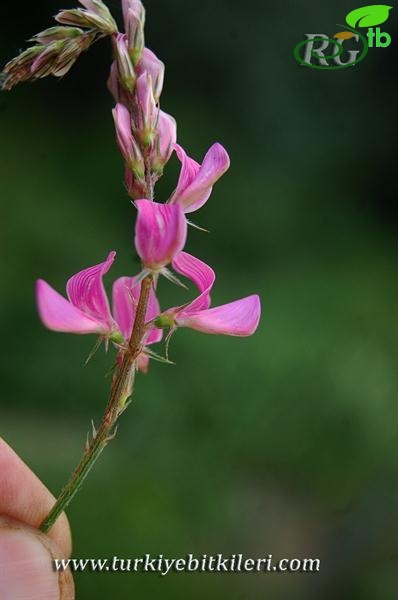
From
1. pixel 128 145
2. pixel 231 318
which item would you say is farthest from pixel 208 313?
pixel 128 145

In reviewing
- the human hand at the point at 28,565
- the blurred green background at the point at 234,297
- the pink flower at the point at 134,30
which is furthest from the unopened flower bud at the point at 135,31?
the blurred green background at the point at 234,297

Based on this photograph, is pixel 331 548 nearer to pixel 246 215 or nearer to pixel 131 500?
pixel 131 500

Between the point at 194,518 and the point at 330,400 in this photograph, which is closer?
the point at 194,518

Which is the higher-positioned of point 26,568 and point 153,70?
point 153,70

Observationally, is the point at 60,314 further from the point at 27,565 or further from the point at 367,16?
the point at 367,16

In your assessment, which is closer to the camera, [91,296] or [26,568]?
[91,296]

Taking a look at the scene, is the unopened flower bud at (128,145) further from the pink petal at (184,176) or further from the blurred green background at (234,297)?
the blurred green background at (234,297)

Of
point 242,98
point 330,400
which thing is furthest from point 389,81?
point 330,400
